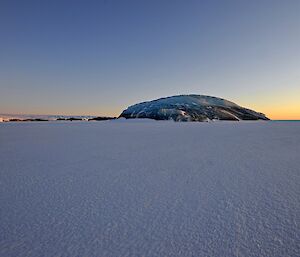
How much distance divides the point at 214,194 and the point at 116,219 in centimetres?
192

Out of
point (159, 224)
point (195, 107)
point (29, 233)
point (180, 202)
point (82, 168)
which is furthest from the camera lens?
point (195, 107)

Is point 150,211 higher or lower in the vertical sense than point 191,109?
lower

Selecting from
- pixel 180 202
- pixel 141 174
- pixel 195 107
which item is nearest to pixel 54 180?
pixel 141 174

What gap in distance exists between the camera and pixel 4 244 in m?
2.41

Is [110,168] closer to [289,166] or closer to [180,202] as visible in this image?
[180,202]

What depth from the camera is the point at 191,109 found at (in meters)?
93.2

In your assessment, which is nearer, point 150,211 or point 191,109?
point 150,211

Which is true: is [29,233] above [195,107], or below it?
below

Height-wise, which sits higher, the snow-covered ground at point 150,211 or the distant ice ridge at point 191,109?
the distant ice ridge at point 191,109

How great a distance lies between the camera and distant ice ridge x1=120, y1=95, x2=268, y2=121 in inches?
3199

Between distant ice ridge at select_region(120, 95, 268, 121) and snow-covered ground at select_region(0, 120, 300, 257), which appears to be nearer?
snow-covered ground at select_region(0, 120, 300, 257)

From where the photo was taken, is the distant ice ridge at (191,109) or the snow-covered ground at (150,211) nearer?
the snow-covered ground at (150,211)

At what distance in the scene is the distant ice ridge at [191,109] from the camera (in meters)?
81.2

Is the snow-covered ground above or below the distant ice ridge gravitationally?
below
